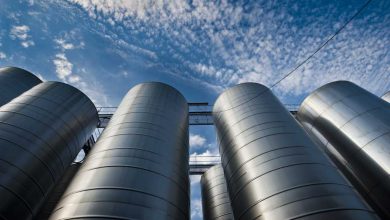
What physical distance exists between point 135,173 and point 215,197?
8875mm

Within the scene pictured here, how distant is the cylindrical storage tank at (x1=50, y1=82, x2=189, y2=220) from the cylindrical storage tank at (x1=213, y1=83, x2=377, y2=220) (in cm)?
169

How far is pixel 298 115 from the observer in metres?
13.1

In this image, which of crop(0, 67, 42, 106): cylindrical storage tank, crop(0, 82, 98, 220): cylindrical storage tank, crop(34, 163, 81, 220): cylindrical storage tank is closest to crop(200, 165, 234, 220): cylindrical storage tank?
crop(34, 163, 81, 220): cylindrical storage tank

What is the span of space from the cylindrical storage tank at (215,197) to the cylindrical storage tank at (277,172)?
507 centimetres

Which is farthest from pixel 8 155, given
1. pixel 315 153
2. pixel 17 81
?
pixel 17 81

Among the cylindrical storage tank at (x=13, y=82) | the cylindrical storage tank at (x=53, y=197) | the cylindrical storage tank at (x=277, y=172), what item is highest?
the cylindrical storage tank at (x=13, y=82)

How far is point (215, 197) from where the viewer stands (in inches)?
577

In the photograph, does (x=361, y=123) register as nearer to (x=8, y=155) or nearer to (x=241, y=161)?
(x=241, y=161)

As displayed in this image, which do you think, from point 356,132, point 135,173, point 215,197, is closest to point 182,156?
point 135,173

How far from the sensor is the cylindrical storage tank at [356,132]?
782cm

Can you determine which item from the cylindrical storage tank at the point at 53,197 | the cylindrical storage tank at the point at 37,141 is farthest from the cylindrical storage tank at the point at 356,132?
the cylindrical storage tank at the point at 53,197

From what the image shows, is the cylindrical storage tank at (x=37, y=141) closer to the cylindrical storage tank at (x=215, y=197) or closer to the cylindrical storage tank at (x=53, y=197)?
the cylindrical storage tank at (x=53, y=197)

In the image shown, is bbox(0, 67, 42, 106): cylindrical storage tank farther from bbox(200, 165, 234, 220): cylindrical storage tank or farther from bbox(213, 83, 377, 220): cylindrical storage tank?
bbox(200, 165, 234, 220): cylindrical storage tank

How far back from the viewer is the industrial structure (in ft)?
20.5
